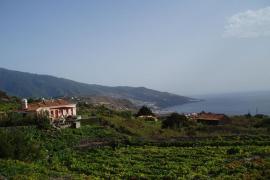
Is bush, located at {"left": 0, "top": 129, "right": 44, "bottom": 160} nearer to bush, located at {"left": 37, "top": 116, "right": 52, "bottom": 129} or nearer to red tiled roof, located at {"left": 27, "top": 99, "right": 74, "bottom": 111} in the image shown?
bush, located at {"left": 37, "top": 116, "right": 52, "bottom": 129}

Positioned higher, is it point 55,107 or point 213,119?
point 55,107

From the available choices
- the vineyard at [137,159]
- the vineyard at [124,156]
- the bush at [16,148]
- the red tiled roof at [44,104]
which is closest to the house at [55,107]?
the red tiled roof at [44,104]

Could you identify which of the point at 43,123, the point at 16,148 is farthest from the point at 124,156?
the point at 43,123

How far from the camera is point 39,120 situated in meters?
46.9

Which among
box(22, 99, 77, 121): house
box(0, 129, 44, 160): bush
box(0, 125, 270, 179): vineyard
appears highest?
box(22, 99, 77, 121): house

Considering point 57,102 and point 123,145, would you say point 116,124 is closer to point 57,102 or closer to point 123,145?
point 123,145

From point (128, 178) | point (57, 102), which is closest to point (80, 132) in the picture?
point (128, 178)

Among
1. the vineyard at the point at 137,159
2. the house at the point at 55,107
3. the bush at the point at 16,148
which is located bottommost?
the vineyard at the point at 137,159

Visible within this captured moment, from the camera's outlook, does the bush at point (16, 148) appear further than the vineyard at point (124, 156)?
Yes

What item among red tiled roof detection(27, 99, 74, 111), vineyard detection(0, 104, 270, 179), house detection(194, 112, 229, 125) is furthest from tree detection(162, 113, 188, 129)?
red tiled roof detection(27, 99, 74, 111)

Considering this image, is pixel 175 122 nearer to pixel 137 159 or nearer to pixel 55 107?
pixel 55 107

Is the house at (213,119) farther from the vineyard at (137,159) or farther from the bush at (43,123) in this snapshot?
the bush at (43,123)

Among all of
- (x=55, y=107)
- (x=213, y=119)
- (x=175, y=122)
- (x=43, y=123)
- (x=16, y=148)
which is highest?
(x=55, y=107)

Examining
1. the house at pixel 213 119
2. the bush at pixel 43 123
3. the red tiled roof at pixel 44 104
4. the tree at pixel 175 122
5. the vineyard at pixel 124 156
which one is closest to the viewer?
the vineyard at pixel 124 156
